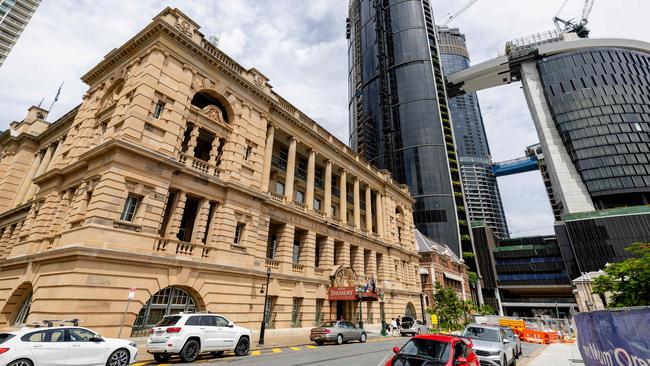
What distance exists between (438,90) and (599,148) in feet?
145

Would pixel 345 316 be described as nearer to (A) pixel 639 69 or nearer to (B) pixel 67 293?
(B) pixel 67 293

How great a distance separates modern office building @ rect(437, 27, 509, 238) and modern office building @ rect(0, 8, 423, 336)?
13376cm

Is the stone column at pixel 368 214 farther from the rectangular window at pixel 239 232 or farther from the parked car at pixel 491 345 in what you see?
the parked car at pixel 491 345

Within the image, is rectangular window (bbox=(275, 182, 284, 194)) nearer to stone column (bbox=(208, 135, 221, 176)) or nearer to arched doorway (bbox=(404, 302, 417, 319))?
stone column (bbox=(208, 135, 221, 176))

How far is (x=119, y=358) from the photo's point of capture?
10.6 meters

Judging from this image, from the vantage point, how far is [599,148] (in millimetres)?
77312

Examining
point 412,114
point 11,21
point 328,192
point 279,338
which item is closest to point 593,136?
point 412,114

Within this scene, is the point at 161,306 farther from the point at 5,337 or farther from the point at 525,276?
the point at 525,276

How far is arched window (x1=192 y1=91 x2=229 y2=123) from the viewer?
82.5 ft

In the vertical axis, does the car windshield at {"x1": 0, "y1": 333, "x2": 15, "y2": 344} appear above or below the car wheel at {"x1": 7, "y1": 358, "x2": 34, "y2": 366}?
above

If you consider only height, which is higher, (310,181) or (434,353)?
(310,181)

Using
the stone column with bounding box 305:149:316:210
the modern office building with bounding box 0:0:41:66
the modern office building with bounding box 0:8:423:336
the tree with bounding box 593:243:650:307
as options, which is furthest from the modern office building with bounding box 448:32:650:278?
the modern office building with bounding box 0:0:41:66

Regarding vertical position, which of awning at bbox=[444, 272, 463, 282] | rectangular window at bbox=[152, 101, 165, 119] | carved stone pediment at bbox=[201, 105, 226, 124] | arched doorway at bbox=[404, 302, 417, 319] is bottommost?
arched doorway at bbox=[404, 302, 417, 319]

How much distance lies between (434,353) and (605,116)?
4131 inches
